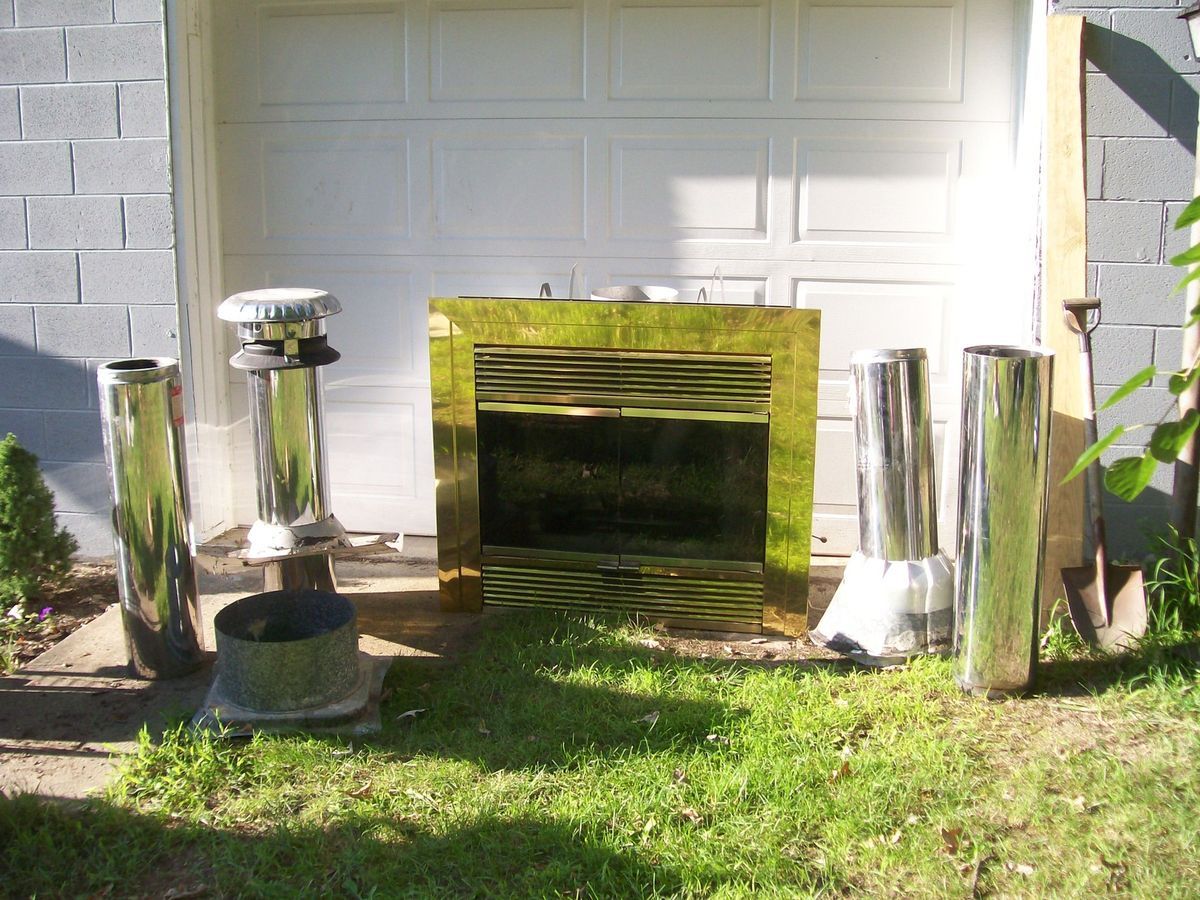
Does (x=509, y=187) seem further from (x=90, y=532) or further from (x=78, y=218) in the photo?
(x=90, y=532)

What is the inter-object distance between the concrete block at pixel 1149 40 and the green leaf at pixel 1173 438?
3775mm

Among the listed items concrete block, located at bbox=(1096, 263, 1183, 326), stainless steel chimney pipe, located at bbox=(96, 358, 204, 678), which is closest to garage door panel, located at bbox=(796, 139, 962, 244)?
concrete block, located at bbox=(1096, 263, 1183, 326)

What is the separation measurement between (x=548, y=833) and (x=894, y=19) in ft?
11.9

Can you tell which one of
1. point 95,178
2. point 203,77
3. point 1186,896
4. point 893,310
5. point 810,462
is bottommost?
point 1186,896

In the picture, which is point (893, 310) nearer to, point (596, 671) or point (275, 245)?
point (596, 671)

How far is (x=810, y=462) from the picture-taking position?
409 centimetres

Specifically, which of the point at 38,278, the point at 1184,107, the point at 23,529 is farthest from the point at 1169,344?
the point at 38,278

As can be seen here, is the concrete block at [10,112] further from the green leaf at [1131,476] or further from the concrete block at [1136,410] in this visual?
the green leaf at [1131,476]

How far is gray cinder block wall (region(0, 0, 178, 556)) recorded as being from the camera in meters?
4.91

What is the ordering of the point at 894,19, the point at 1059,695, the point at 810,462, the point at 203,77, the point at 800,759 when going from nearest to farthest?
the point at 800,759 < the point at 1059,695 < the point at 810,462 < the point at 894,19 < the point at 203,77

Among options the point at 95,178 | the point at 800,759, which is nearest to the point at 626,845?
the point at 800,759

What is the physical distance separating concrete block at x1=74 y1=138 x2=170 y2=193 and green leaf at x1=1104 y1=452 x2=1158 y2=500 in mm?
4724

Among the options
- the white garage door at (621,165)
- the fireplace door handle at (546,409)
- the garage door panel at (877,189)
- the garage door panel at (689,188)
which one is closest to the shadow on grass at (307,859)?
the fireplace door handle at (546,409)

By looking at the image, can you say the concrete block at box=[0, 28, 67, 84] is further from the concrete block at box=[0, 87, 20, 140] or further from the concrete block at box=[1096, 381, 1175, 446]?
the concrete block at box=[1096, 381, 1175, 446]
